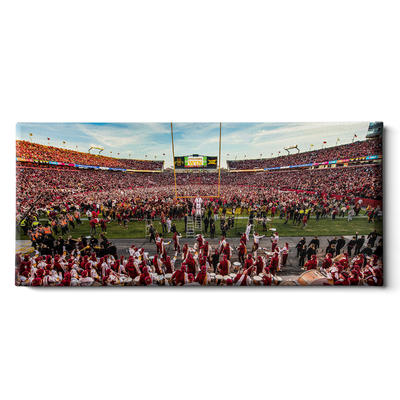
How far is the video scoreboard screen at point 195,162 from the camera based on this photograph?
6.08 meters

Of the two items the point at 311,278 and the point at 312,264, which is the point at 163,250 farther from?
the point at 312,264

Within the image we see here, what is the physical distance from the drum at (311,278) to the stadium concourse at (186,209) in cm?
3

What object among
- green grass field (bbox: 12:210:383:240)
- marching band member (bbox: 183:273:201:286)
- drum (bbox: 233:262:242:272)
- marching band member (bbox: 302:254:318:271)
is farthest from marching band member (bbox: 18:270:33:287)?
marching band member (bbox: 302:254:318:271)

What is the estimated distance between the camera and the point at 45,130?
5.30 metres

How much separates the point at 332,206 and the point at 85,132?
1051 cm

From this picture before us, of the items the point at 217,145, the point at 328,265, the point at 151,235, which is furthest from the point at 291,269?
the point at 151,235

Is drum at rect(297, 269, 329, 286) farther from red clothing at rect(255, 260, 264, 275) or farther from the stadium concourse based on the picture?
red clothing at rect(255, 260, 264, 275)

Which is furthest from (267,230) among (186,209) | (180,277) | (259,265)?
(180,277)

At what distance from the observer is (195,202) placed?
7512 mm

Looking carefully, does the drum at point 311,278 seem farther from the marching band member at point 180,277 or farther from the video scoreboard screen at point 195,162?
the video scoreboard screen at point 195,162

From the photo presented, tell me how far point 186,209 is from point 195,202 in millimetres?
599

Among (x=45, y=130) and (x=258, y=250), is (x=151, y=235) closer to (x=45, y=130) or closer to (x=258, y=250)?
(x=258, y=250)

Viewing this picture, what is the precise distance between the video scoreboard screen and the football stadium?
0.04 m

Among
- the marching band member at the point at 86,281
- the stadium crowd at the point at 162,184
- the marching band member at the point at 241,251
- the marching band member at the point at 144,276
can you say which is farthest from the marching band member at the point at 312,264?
the marching band member at the point at 86,281
